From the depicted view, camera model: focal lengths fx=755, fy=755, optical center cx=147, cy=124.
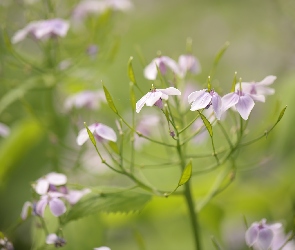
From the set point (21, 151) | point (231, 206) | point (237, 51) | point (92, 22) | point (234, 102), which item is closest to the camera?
point (234, 102)

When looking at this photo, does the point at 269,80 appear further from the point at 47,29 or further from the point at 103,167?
the point at 103,167

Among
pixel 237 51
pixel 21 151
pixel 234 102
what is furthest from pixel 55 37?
pixel 237 51

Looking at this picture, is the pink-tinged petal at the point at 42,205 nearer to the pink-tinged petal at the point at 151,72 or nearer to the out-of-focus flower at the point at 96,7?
the pink-tinged petal at the point at 151,72

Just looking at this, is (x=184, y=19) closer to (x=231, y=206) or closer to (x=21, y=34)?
(x=231, y=206)

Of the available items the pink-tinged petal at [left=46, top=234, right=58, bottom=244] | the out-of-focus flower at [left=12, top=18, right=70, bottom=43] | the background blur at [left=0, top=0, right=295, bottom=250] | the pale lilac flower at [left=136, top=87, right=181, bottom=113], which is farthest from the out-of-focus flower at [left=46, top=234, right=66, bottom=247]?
the out-of-focus flower at [left=12, top=18, right=70, bottom=43]

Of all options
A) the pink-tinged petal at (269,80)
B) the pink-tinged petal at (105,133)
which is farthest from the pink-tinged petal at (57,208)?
the pink-tinged petal at (269,80)

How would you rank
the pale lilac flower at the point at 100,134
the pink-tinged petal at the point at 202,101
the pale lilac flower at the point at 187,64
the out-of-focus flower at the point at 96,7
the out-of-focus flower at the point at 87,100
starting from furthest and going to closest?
the out-of-focus flower at the point at 96,7 < the out-of-focus flower at the point at 87,100 < the pale lilac flower at the point at 187,64 < the pale lilac flower at the point at 100,134 < the pink-tinged petal at the point at 202,101
